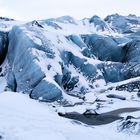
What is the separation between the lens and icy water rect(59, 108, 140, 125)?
1193 inches

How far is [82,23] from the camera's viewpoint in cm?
6906

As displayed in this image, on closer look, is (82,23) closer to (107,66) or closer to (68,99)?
(107,66)

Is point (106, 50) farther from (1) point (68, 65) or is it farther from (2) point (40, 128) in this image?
(2) point (40, 128)

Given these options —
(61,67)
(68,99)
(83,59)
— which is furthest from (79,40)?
(68,99)

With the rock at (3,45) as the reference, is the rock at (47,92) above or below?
below

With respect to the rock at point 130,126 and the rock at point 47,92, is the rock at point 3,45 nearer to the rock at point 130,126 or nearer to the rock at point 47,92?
the rock at point 47,92

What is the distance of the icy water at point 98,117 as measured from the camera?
99.4 feet

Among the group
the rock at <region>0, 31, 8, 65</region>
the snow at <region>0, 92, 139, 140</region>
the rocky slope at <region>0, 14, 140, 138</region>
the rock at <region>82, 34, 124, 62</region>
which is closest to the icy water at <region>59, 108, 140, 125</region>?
the rocky slope at <region>0, 14, 140, 138</region>

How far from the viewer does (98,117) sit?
32219 millimetres

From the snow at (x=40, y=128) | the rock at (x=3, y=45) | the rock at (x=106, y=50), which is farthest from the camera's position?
the rock at (x=106, y=50)

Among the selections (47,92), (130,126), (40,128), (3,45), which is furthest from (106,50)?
(40,128)

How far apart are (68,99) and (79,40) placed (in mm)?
17981

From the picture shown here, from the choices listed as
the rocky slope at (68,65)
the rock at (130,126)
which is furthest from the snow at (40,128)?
the rocky slope at (68,65)

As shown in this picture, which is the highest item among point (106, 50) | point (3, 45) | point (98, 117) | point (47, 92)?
point (3, 45)
